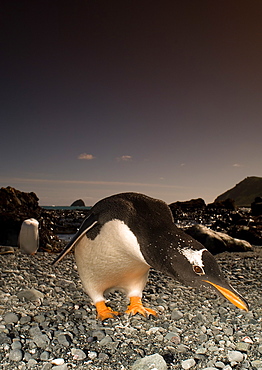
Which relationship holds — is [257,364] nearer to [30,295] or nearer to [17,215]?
[30,295]

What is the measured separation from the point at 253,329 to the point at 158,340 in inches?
47.0

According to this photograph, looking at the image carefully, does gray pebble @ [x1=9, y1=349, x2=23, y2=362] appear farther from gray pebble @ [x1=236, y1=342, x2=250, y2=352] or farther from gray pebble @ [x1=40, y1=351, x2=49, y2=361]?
gray pebble @ [x1=236, y1=342, x2=250, y2=352]

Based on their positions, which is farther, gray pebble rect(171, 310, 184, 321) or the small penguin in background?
the small penguin in background

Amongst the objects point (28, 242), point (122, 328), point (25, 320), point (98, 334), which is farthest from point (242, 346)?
point (28, 242)

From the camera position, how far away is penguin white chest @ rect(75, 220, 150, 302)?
144 inches

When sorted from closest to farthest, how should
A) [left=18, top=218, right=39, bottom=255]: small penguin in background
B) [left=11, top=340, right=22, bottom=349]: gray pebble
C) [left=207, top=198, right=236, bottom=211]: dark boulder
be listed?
[left=11, top=340, right=22, bottom=349]: gray pebble, [left=18, top=218, right=39, bottom=255]: small penguin in background, [left=207, top=198, right=236, bottom=211]: dark boulder

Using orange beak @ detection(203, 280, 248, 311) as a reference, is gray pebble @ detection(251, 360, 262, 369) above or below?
below

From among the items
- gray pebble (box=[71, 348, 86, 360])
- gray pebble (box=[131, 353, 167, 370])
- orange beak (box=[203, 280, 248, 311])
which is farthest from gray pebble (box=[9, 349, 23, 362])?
orange beak (box=[203, 280, 248, 311])

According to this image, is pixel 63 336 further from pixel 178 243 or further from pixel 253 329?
pixel 253 329

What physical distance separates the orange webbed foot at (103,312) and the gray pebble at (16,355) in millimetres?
1145

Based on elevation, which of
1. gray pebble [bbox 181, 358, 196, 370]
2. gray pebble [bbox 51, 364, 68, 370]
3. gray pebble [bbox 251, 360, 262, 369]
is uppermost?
gray pebble [bbox 251, 360, 262, 369]

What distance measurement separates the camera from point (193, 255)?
3029 millimetres

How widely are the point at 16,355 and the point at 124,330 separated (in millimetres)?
1255

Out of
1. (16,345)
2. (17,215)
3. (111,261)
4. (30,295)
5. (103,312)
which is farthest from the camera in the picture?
(17,215)
